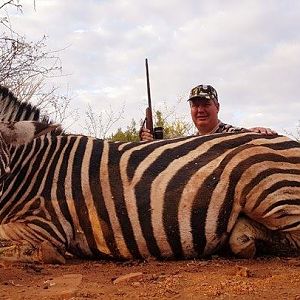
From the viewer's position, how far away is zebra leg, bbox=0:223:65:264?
3496 millimetres

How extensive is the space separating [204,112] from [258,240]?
2.59 metres

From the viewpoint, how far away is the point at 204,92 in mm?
5949

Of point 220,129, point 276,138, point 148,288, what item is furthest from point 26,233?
point 220,129

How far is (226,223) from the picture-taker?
345 cm

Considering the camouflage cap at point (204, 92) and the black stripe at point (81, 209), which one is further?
the camouflage cap at point (204, 92)

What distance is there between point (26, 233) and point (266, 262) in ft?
5.02

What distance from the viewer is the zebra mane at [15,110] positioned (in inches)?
165

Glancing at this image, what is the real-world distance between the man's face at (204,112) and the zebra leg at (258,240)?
2.53 metres

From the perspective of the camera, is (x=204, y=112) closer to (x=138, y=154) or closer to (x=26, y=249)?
(x=138, y=154)

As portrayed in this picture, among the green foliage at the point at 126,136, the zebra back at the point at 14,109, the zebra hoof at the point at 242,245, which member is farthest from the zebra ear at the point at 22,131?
the green foliage at the point at 126,136

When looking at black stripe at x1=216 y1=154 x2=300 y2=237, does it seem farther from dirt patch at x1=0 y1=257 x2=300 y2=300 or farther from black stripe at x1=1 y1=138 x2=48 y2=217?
black stripe at x1=1 y1=138 x2=48 y2=217

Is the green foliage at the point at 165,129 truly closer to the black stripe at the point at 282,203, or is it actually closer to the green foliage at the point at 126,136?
the green foliage at the point at 126,136

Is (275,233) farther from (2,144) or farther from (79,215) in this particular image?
(2,144)

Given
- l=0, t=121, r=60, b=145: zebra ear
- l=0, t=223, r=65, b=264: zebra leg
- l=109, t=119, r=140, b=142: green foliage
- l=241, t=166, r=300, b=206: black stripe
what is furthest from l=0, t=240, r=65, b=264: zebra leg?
l=109, t=119, r=140, b=142: green foliage
